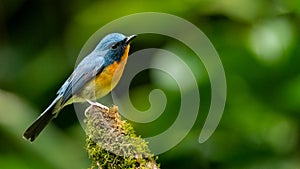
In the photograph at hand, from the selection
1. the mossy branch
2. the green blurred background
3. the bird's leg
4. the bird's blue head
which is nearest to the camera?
the mossy branch

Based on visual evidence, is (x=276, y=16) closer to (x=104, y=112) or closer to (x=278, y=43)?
(x=278, y=43)

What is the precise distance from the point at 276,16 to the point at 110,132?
2.45 metres

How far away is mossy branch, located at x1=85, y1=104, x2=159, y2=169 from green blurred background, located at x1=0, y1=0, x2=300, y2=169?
165 centimetres

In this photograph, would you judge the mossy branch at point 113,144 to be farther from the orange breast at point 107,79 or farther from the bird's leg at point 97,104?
the orange breast at point 107,79

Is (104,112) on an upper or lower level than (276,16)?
lower

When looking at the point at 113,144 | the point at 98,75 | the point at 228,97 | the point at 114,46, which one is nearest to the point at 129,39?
the point at 114,46

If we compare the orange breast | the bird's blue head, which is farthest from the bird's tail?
the bird's blue head

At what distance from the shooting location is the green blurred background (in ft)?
13.9

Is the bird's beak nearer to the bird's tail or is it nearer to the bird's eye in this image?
the bird's eye

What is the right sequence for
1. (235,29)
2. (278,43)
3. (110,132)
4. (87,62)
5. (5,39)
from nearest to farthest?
(110,132), (87,62), (278,43), (235,29), (5,39)

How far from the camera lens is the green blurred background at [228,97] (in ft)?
13.9

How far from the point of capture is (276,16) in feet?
14.9

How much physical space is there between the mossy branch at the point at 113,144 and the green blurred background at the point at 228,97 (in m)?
1.65

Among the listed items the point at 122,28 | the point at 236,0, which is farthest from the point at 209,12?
the point at 122,28
